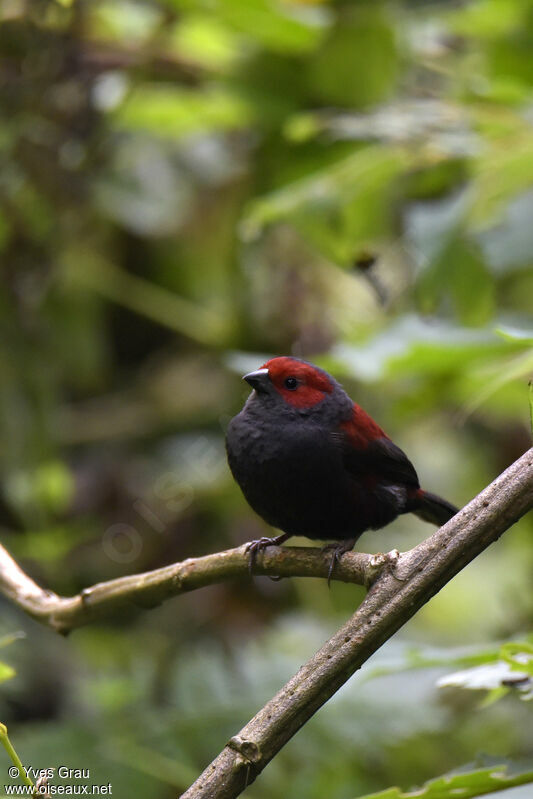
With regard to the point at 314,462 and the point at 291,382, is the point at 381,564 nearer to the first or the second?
the point at 314,462

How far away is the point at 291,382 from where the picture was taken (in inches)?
103

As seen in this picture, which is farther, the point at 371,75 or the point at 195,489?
the point at 195,489

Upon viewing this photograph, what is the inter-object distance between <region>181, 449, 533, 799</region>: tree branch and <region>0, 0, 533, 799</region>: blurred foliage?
0.95 metres

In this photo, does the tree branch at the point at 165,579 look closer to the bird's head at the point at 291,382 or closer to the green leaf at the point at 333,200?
the bird's head at the point at 291,382

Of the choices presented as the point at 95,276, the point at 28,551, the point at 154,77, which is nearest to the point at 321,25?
the point at 154,77

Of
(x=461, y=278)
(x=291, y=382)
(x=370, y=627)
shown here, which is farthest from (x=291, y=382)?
(x=370, y=627)

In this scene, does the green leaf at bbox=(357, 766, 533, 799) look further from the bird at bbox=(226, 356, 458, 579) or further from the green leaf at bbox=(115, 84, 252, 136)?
the green leaf at bbox=(115, 84, 252, 136)

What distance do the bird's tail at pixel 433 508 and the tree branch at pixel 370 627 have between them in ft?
3.37

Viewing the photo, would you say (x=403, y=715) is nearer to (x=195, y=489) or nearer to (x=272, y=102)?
(x=195, y=489)

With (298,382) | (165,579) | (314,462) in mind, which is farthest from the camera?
(298,382)

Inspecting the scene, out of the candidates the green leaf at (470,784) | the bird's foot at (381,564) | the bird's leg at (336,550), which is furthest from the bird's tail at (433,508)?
the bird's foot at (381,564)

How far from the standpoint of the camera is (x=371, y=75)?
3.99 metres

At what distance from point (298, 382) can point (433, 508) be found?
0.51m

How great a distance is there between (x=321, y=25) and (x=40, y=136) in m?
1.19
